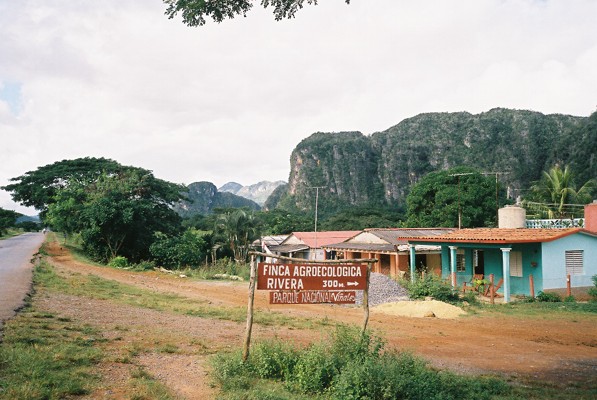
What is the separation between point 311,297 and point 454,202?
3486cm

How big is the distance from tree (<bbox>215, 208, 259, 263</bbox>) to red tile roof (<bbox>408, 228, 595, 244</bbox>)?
1596 centimetres

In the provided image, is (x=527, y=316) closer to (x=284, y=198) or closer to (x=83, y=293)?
(x=83, y=293)

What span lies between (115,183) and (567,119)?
426ft

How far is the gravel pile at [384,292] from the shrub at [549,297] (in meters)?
4.97

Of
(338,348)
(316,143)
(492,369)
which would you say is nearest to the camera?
(338,348)

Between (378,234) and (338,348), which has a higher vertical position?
(378,234)

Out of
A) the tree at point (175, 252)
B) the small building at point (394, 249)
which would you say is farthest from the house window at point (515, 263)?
the tree at point (175, 252)

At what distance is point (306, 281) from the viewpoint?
7.05 m

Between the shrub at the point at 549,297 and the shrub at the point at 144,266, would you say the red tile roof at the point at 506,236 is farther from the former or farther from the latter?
the shrub at the point at 144,266

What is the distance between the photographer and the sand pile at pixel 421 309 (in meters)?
14.5

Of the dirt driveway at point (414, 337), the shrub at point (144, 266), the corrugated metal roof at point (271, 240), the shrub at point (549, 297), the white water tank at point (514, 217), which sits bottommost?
the dirt driveway at point (414, 337)

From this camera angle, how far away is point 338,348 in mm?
6871

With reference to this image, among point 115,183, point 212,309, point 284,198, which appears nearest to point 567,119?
point 284,198

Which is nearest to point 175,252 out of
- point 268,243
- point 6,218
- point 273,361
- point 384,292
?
point 268,243
